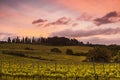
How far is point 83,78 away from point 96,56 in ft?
230

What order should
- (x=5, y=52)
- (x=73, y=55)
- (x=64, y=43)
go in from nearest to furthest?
1. (x=5, y=52)
2. (x=73, y=55)
3. (x=64, y=43)

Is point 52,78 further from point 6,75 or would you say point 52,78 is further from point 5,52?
point 5,52

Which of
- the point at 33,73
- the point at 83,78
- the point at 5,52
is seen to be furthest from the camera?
the point at 5,52

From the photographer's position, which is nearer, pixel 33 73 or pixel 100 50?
pixel 33 73

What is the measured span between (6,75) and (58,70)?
1118 centimetres

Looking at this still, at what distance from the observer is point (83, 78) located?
5259 cm

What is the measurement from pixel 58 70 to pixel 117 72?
10628 millimetres

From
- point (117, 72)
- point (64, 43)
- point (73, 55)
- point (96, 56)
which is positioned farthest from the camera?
point (64, 43)

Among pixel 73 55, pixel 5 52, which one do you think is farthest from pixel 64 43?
pixel 5 52

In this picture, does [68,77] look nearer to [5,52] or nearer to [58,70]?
[58,70]

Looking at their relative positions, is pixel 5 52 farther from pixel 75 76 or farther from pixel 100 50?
pixel 75 76

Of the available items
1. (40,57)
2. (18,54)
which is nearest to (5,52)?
(18,54)

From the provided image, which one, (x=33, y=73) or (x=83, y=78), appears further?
(x=33, y=73)

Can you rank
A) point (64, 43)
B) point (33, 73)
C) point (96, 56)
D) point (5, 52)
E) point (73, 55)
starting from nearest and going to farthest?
point (33, 73) → point (96, 56) → point (5, 52) → point (73, 55) → point (64, 43)
